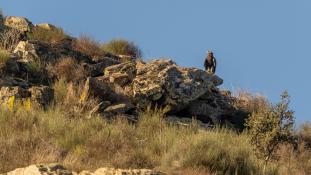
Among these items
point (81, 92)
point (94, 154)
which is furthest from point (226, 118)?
point (94, 154)

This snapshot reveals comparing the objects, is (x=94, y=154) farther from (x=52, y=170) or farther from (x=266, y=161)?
(x=266, y=161)

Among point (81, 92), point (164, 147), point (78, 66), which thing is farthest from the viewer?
point (78, 66)

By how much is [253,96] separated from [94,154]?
1005 cm

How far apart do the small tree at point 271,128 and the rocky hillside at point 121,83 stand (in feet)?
11.9

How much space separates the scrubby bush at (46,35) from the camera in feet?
74.4

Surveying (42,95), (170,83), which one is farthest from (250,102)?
(42,95)

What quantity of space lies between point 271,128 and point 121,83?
224 inches

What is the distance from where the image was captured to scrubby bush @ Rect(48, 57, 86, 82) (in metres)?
19.1

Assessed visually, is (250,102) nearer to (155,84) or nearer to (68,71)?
(155,84)

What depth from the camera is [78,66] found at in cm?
1973

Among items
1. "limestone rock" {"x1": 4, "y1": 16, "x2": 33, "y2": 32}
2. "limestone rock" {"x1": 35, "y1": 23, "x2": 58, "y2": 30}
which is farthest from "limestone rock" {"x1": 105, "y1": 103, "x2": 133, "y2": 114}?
"limestone rock" {"x1": 35, "y1": 23, "x2": 58, "y2": 30}

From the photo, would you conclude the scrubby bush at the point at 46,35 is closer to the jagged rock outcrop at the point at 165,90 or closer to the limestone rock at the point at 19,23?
the limestone rock at the point at 19,23

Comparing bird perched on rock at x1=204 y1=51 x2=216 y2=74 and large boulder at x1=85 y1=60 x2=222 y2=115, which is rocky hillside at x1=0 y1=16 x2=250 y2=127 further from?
bird perched on rock at x1=204 y1=51 x2=216 y2=74

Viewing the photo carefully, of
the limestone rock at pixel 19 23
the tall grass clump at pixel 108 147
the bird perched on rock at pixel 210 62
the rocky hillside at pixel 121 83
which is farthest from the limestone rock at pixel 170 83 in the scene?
the limestone rock at pixel 19 23
